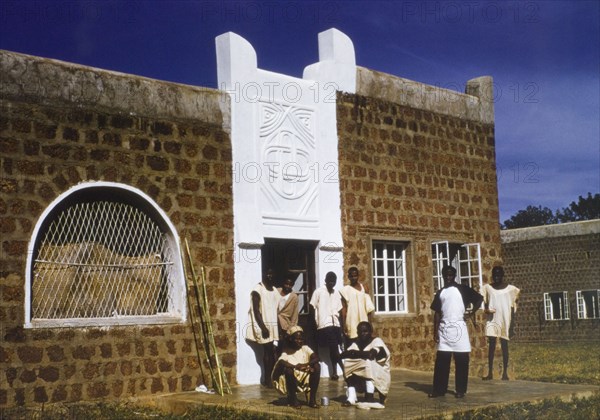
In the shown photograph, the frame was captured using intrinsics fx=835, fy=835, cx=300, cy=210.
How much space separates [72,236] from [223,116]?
110 inches

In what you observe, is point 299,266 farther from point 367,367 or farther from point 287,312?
point 367,367

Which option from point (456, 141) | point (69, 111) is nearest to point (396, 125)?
point (456, 141)

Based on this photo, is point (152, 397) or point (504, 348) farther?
point (504, 348)

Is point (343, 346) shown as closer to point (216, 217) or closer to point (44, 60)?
point (216, 217)

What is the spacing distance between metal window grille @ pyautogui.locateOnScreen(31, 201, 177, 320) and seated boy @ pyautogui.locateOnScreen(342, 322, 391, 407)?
9.79ft

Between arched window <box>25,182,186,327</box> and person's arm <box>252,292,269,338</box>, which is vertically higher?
arched window <box>25,182,186,327</box>

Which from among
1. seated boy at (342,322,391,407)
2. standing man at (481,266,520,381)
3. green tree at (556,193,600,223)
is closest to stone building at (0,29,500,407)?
standing man at (481,266,520,381)

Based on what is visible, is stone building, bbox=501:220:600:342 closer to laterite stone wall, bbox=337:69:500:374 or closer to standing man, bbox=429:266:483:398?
laterite stone wall, bbox=337:69:500:374

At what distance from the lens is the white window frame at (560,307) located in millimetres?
25938

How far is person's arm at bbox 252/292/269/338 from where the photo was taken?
36.1 ft

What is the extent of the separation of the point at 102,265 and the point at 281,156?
326 cm

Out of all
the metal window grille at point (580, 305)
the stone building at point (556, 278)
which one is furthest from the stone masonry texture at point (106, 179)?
the metal window grille at point (580, 305)

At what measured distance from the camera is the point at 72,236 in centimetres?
988

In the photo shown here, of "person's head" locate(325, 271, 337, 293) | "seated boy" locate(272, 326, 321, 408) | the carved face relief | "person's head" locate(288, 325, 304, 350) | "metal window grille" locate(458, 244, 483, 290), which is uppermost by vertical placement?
the carved face relief
